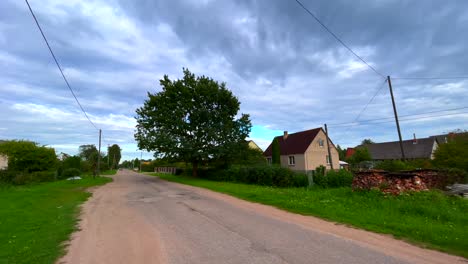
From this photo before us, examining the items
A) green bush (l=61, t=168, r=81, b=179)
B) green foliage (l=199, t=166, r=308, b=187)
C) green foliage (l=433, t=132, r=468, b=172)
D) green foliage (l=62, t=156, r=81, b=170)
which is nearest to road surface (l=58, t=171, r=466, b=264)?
green foliage (l=199, t=166, r=308, b=187)

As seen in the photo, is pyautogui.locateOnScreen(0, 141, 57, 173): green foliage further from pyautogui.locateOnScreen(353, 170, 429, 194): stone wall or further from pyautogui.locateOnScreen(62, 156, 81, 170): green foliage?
pyautogui.locateOnScreen(353, 170, 429, 194): stone wall

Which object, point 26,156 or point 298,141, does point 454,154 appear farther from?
point 26,156

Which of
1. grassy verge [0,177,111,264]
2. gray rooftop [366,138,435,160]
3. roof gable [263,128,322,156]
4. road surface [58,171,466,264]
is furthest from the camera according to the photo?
gray rooftop [366,138,435,160]

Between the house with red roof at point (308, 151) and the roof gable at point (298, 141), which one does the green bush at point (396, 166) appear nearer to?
the house with red roof at point (308, 151)

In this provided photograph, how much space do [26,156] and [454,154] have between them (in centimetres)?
4265

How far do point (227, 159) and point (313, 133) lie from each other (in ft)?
59.8

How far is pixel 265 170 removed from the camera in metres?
21.1

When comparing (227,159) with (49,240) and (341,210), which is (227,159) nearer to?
(341,210)

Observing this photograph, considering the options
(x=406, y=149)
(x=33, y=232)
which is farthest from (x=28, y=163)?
(x=406, y=149)

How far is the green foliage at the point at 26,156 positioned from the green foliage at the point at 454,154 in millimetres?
40440

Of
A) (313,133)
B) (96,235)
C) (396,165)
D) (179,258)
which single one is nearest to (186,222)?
(96,235)

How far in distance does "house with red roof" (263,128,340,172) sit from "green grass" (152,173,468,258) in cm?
2796

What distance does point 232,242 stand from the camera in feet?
19.3

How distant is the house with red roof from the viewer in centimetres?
4016
